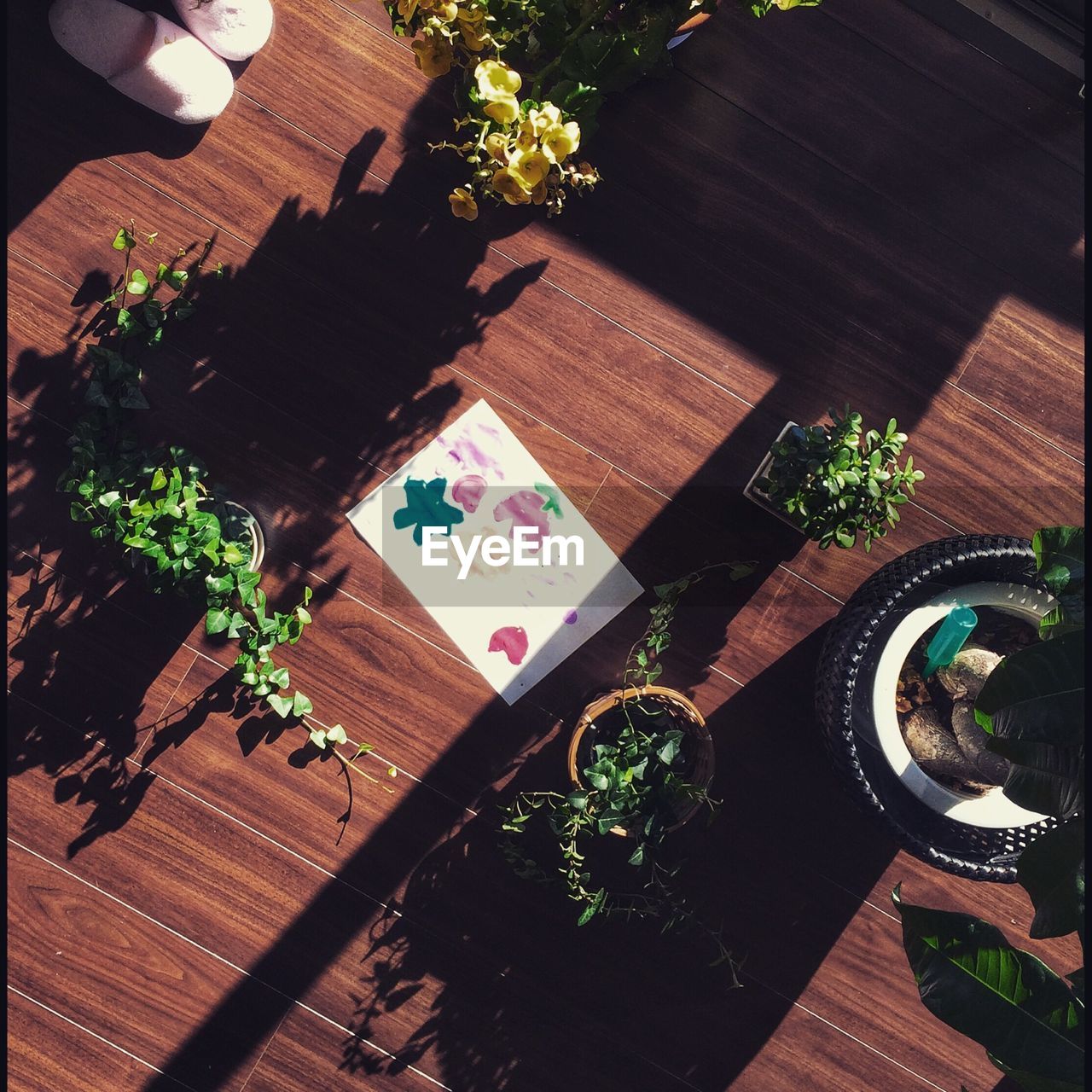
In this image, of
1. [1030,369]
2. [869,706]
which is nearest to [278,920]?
[869,706]

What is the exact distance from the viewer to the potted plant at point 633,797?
56.7 inches

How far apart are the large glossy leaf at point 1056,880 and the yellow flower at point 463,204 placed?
1.15 m

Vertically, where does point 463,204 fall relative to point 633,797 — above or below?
above

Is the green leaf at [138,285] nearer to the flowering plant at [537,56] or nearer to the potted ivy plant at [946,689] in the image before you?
the flowering plant at [537,56]

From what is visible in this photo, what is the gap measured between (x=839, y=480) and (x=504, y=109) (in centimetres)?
69

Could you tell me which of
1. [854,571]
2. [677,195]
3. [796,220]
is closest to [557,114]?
[677,195]

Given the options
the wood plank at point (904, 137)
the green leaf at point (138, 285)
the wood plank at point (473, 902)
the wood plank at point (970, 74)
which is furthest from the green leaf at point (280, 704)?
the wood plank at point (970, 74)

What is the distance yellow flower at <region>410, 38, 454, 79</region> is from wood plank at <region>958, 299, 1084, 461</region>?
38.7 inches

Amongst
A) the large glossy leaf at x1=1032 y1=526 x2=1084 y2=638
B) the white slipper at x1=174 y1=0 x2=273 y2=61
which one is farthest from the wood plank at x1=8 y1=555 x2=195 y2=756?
the large glossy leaf at x1=1032 y1=526 x2=1084 y2=638

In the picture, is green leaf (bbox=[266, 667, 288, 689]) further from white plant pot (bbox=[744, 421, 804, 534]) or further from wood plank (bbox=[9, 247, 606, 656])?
white plant pot (bbox=[744, 421, 804, 534])

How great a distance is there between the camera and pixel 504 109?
3.84 ft

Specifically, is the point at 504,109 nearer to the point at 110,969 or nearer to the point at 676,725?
the point at 676,725

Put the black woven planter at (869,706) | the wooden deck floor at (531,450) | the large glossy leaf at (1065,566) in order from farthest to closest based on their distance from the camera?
the wooden deck floor at (531,450) < the black woven planter at (869,706) < the large glossy leaf at (1065,566)

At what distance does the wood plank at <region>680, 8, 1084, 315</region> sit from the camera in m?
1.55
